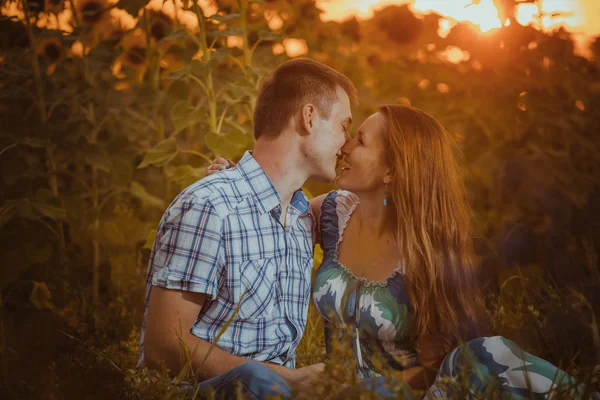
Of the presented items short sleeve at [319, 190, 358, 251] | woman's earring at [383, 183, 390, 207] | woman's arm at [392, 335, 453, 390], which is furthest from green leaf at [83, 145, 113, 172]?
woman's arm at [392, 335, 453, 390]

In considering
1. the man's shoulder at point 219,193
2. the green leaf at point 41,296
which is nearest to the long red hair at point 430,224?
the man's shoulder at point 219,193

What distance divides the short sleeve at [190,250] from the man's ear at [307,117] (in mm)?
478

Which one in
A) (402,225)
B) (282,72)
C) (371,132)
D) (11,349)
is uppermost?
(282,72)

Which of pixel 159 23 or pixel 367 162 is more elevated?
pixel 159 23

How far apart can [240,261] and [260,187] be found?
0.93ft

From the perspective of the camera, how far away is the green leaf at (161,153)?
2807 millimetres

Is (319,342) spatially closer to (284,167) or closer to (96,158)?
(284,167)

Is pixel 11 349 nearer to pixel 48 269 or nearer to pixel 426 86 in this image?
A: pixel 48 269

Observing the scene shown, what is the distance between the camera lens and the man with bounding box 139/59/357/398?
2.06 meters

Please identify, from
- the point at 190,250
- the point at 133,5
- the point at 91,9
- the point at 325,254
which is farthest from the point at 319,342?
the point at 91,9

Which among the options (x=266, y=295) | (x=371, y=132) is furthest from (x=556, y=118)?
(x=266, y=295)

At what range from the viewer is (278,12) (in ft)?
11.1

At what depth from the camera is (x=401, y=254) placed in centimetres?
234

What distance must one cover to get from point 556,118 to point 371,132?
1112 mm
